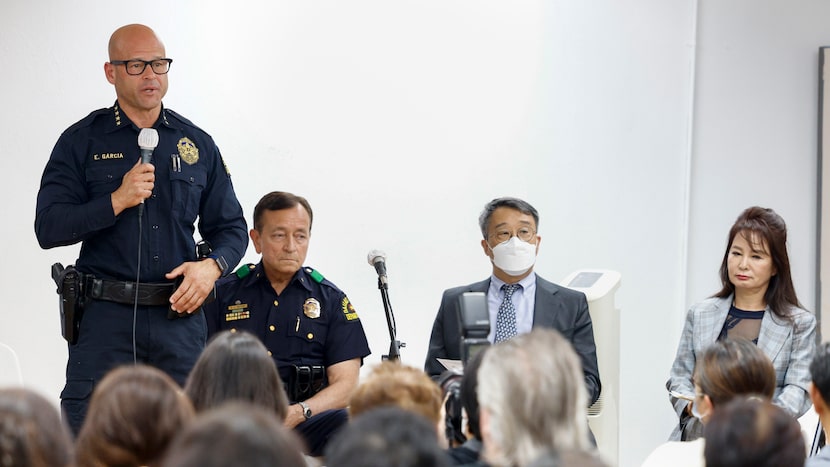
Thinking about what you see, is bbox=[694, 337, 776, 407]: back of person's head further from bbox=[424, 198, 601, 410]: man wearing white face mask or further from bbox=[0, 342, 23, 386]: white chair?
bbox=[0, 342, 23, 386]: white chair

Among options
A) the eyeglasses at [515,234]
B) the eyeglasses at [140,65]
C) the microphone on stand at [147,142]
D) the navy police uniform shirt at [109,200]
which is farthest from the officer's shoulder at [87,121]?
the eyeglasses at [515,234]

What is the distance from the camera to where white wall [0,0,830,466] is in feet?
15.6

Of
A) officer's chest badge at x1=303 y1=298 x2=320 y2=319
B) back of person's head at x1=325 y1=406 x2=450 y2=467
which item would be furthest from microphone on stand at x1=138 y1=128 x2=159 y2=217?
back of person's head at x1=325 y1=406 x2=450 y2=467

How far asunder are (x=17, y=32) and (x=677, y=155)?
3.15 metres

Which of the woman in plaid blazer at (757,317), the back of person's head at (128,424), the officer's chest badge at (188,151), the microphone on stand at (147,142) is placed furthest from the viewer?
the woman in plaid blazer at (757,317)

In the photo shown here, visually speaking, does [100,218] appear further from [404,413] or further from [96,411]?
[404,413]

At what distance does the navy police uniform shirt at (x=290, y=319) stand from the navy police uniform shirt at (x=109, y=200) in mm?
324

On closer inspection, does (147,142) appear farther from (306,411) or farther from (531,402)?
(531,402)

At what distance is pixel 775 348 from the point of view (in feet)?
12.4

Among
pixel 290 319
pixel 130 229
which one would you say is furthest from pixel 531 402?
pixel 290 319

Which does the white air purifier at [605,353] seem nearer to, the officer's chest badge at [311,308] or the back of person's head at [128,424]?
the officer's chest badge at [311,308]

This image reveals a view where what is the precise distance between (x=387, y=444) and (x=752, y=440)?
0.75m

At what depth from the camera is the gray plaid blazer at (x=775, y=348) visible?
3.71 metres

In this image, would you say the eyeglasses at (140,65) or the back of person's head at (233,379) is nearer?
the back of person's head at (233,379)
